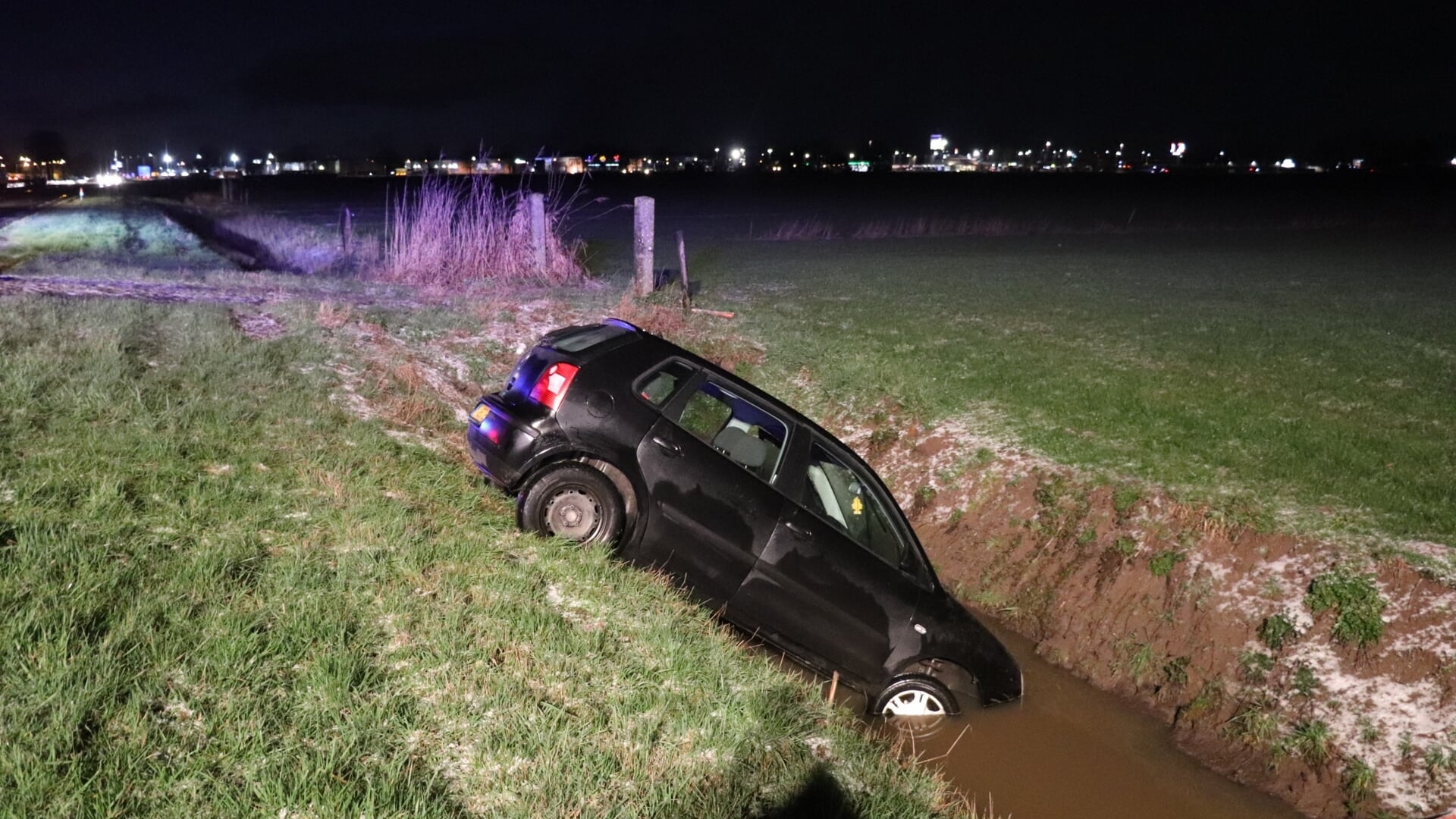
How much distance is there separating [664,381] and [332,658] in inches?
113

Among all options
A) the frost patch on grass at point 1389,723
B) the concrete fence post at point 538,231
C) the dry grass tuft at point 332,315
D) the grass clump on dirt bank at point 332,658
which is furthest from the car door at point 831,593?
the concrete fence post at point 538,231

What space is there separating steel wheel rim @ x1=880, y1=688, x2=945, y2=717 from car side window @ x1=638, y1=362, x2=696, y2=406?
2345mm

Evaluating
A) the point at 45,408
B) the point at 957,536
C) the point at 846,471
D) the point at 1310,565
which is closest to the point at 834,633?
the point at 846,471

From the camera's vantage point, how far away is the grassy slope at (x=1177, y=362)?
752 cm

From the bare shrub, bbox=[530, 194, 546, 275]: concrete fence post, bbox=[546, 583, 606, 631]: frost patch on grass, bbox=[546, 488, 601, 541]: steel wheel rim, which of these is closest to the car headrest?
bbox=[546, 488, 601, 541]: steel wheel rim

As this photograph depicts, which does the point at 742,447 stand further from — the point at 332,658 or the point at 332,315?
the point at 332,315

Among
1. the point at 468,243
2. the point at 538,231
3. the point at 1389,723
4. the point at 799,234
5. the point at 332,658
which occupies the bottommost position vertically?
the point at 1389,723

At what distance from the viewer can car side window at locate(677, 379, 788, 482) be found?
18.6 feet

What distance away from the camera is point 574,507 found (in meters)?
5.47

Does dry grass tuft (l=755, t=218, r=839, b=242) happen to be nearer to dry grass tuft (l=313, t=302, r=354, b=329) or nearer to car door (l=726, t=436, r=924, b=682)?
dry grass tuft (l=313, t=302, r=354, b=329)

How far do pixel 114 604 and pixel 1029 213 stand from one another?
147 ft

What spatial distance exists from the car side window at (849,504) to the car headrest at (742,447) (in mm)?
321

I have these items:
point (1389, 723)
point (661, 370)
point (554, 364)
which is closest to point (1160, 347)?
point (1389, 723)

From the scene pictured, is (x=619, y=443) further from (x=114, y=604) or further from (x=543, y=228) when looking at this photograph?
(x=543, y=228)
